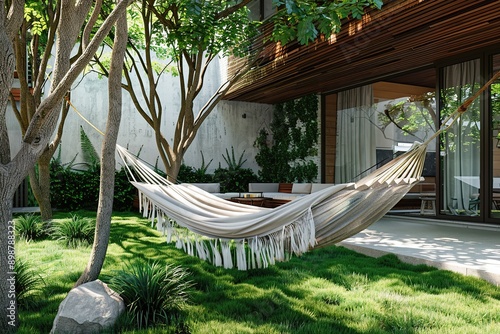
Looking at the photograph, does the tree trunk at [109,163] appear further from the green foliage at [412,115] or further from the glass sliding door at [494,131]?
the green foliage at [412,115]

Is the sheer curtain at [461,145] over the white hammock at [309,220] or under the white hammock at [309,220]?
over

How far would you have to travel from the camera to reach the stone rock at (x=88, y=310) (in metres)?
2.32

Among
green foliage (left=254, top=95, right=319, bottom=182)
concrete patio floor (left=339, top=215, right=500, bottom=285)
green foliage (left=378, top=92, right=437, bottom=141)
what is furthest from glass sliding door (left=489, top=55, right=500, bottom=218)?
green foliage (left=254, top=95, right=319, bottom=182)

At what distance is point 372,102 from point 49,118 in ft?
22.2

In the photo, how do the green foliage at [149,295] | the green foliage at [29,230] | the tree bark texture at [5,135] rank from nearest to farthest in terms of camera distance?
the tree bark texture at [5,135] → the green foliage at [149,295] → the green foliage at [29,230]

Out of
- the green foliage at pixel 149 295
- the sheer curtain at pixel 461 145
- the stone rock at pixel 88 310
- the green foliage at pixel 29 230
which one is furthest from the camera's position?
the sheer curtain at pixel 461 145

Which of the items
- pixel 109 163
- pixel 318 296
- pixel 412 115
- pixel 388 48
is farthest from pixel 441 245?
pixel 412 115

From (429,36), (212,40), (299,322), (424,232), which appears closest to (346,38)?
(429,36)

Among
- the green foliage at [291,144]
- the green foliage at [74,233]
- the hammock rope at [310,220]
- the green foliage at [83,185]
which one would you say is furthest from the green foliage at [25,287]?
the green foliage at [291,144]

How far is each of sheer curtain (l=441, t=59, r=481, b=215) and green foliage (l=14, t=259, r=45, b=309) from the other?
542 cm

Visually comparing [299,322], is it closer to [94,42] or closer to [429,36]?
[94,42]

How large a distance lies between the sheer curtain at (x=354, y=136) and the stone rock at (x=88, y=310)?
6.37 metres

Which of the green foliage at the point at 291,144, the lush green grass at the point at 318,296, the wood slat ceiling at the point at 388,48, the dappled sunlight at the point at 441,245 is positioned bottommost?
the lush green grass at the point at 318,296

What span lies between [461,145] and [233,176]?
5.44m
